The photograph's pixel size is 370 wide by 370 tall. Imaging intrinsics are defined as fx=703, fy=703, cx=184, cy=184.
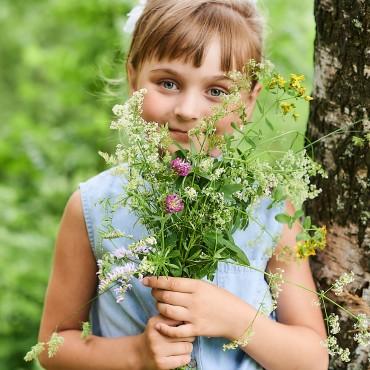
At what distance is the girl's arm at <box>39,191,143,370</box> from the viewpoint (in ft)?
7.30

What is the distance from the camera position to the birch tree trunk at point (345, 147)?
2119 millimetres

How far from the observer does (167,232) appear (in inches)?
70.7

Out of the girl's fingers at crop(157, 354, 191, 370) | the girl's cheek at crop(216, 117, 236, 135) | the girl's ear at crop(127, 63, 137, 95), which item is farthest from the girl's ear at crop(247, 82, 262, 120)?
the girl's fingers at crop(157, 354, 191, 370)

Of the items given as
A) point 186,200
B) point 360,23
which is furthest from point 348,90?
point 186,200

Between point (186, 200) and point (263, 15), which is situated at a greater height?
point (263, 15)

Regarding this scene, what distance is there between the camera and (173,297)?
1.89 m

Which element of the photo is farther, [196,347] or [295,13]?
[295,13]

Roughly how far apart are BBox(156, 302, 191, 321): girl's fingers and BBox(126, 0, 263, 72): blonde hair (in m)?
0.74

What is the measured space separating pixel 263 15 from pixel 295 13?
2398mm

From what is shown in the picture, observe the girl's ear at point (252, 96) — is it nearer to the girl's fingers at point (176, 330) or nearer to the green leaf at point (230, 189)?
the green leaf at point (230, 189)

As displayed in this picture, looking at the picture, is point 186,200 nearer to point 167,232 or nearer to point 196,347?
point 167,232

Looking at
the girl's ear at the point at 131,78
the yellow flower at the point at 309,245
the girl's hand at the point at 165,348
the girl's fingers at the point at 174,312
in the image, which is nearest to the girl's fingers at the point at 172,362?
the girl's hand at the point at 165,348

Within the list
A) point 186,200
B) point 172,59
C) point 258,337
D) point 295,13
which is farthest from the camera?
point 295,13

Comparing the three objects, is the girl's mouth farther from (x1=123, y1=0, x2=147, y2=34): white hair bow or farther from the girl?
(x1=123, y1=0, x2=147, y2=34): white hair bow
